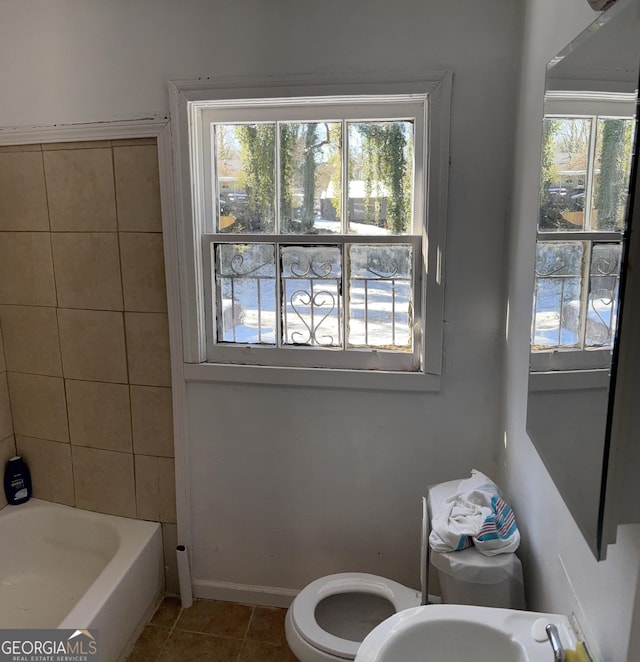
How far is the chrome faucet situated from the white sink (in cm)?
4

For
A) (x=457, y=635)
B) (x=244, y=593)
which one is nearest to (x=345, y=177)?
(x=457, y=635)

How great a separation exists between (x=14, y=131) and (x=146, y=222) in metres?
0.59

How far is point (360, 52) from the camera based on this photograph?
176cm

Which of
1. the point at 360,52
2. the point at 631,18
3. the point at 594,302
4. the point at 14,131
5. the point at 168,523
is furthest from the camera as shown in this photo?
the point at 168,523

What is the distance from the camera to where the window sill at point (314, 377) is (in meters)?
1.91

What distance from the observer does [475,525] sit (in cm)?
144

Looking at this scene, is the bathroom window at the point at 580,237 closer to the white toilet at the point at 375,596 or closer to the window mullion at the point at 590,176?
the window mullion at the point at 590,176

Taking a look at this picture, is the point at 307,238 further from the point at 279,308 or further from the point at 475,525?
the point at 475,525

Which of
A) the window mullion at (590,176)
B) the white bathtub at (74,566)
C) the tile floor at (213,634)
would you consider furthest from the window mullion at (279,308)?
the window mullion at (590,176)

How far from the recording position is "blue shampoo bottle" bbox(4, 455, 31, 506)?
2276 millimetres

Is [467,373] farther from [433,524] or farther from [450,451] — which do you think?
[433,524]

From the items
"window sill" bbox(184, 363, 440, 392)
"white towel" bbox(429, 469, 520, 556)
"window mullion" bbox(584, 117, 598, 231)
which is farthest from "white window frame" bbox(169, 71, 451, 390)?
"window mullion" bbox(584, 117, 598, 231)

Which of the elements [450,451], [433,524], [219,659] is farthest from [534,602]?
[219,659]

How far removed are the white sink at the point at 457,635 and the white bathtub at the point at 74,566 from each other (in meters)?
1.12
